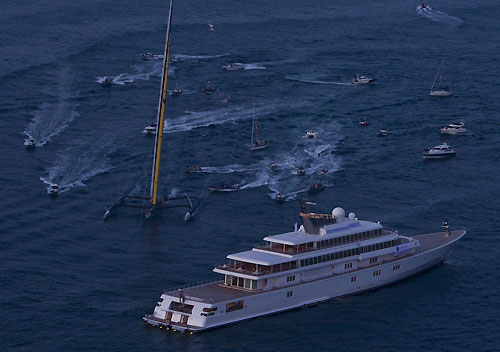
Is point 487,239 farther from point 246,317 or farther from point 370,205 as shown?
point 246,317

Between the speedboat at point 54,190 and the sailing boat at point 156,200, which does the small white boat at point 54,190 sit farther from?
the sailing boat at point 156,200

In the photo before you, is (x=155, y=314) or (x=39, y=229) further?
(x=39, y=229)

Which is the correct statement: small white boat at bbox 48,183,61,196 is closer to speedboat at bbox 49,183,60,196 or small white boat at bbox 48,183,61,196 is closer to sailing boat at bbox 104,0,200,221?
speedboat at bbox 49,183,60,196

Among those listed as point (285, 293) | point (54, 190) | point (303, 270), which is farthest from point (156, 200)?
point (285, 293)

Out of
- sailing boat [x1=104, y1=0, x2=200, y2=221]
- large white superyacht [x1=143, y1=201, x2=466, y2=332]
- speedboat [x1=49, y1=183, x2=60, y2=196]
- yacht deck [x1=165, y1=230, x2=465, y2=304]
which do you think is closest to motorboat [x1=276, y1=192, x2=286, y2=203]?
sailing boat [x1=104, y1=0, x2=200, y2=221]

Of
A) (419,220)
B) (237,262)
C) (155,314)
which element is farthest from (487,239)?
(155,314)

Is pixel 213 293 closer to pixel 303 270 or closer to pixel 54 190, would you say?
pixel 303 270

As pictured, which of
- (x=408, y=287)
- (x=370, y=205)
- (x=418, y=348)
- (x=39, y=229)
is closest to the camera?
(x=418, y=348)

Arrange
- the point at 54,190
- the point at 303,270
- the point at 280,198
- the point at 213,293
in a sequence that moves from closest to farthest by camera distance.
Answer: the point at 213,293, the point at 303,270, the point at 54,190, the point at 280,198
